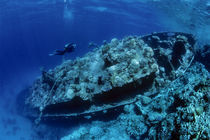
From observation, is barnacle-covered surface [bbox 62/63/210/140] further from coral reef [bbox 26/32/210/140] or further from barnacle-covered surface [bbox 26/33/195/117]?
barnacle-covered surface [bbox 26/33/195/117]

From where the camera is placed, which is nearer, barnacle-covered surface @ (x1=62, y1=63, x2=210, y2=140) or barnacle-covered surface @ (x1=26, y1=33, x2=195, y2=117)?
barnacle-covered surface @ (x1=62, y1=63, x2=210, y2=140)

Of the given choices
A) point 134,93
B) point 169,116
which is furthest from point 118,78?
point 169,116

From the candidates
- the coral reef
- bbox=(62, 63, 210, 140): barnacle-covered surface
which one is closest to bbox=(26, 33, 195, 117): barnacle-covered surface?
the coral reef

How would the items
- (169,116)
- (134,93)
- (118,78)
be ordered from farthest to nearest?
(134,93) < (118,78) < (169,116)

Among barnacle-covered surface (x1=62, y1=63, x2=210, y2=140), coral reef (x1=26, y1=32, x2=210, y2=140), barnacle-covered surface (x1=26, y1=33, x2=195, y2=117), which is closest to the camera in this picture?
barnacle-covered surface (x1=62, y1=63, x2=210, y2=140)

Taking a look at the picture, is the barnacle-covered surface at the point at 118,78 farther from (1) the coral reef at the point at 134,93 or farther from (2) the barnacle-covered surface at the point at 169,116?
(2) the barnacle-covered surface at the point at 169,116

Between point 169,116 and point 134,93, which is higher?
point 169,116

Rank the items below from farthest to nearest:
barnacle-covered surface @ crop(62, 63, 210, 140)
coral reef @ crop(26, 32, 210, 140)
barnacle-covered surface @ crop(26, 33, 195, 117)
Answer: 1. barnacle-covered surface @ crop(26, 33, 195, 117)
2. coral reef @ crop(26, 32, 210, 140)
3. barnacle-covered surface @ crop(62, 63, 210, 140)

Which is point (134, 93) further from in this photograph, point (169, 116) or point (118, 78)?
point (169, 116)

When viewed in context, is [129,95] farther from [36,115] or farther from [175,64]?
[36,115]

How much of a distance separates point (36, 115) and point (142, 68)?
333 inches

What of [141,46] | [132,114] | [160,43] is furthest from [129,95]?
[160,43]

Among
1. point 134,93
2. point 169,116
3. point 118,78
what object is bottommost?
point 134,93

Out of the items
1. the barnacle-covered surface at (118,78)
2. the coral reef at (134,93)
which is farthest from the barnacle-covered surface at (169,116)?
the barnacle-covered surface at (118,78)
